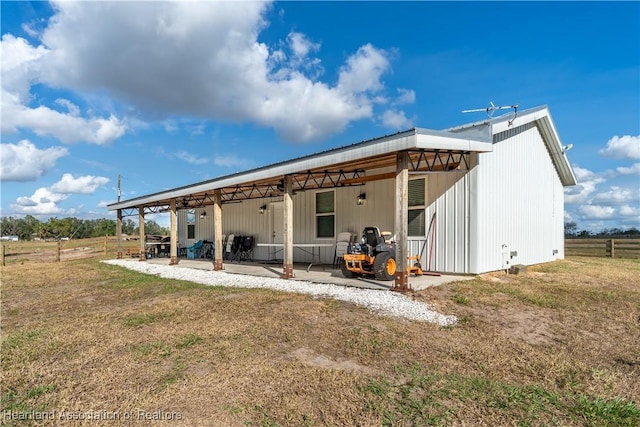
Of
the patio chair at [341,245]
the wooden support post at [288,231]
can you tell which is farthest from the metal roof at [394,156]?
the patio chair at [341,245]

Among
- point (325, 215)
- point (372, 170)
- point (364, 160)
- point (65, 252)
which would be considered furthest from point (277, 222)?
point (65, 252)

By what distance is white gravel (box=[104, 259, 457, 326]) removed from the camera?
183 inches

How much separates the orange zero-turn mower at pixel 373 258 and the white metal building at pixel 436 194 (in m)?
0.73

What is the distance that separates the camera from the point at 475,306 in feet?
16.5

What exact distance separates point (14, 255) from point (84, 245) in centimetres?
555

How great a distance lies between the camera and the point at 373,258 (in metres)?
7.24

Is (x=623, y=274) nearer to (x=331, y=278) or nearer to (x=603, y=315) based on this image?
(x=603, y=315)

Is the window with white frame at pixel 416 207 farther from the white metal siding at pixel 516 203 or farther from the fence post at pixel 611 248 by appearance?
the fence post at pixel 611 248

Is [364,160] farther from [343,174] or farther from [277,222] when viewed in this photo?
[277,222]

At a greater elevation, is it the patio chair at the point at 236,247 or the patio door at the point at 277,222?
the patio door at the point at 277,222

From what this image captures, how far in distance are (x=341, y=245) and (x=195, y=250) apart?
8.73 metres

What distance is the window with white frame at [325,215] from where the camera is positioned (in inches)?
421

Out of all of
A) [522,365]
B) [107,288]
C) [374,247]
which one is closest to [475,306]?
[522,365]

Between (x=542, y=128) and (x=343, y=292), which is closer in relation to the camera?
(x=343, y=292)
